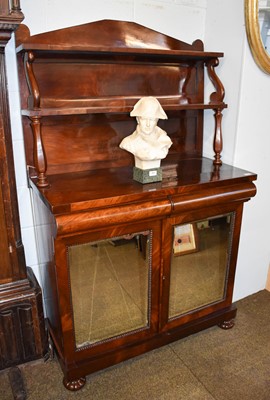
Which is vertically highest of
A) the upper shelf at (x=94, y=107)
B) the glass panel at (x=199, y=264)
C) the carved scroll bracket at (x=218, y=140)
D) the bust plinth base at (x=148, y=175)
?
the upper shelf at (x=94, y=107)

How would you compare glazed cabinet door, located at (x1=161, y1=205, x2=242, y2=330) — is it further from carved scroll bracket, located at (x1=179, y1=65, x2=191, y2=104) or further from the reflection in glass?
the reflection in glass

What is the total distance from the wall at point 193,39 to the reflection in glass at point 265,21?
0.09 m

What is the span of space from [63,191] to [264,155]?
119cm

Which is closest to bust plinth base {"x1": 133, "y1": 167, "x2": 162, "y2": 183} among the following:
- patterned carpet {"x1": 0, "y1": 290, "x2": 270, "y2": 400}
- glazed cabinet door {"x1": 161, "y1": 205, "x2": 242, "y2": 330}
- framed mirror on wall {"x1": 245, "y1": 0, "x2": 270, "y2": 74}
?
glazed cabinet door {"x1": 161, "y1": 205, "x2": 242, "y2": 330}

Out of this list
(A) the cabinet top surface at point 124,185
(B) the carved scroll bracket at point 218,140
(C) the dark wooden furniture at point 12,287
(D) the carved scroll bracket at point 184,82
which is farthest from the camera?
(D) the carved scroll bracket at point 184,82

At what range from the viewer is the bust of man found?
1.43 metres

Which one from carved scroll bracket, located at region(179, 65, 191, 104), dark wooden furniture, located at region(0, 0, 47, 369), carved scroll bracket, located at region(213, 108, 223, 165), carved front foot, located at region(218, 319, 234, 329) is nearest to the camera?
dark wooden furniture, located at region(0, 0, 47, 369)

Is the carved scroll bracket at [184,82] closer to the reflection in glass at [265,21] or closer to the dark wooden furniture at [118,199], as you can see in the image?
the dark wooden furniture at [118,199]

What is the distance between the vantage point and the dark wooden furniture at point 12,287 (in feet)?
4.59

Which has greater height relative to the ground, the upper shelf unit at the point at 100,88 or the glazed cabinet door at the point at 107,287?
the upper shelf unit at the point at 100,88

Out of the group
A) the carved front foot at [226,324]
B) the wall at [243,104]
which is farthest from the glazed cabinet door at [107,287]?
the wall at [243,104]

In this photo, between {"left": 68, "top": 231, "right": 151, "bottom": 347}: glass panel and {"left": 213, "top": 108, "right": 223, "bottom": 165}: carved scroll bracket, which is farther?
{"left": 213, "top": 108, "right": 223, "bottom": 165}: carved scroll bracket

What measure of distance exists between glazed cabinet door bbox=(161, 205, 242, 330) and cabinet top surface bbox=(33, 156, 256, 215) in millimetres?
154

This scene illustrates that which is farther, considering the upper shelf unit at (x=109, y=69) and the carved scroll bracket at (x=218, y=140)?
the carved scroll bracket at (x=218, y=140)
